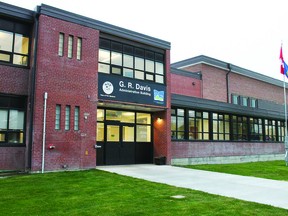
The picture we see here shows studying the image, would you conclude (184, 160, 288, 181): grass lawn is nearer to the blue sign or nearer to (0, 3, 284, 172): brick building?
(0, 3, 284, 172): brick building

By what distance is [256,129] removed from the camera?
86.0 feet

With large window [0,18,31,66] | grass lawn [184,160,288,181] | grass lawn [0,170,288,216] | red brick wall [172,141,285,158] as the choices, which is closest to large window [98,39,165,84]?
large window [0,18,31,66]

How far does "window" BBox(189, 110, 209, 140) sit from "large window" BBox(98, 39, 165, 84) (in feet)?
12.8

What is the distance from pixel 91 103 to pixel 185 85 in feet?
38.5

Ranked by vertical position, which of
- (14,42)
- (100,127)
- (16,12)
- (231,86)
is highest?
(16,12)

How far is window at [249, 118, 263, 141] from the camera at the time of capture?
25.7 meters

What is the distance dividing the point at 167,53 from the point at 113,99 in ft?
16.8

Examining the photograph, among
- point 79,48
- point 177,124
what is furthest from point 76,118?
point 177,124

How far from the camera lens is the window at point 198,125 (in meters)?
20.6

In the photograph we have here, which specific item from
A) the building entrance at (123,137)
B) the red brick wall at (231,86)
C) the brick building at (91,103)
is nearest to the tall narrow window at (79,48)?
the brick building at (91,103)

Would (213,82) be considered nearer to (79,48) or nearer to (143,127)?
(143,127)

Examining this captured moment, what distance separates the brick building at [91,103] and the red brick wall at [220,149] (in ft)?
0.24

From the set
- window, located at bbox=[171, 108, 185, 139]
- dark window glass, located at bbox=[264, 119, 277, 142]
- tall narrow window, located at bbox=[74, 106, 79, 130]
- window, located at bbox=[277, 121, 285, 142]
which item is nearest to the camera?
tall narrow window, located at bbox=[74, 106, 79, 130]

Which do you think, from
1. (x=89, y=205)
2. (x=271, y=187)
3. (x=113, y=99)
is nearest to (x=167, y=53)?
(x=113, y=99)
